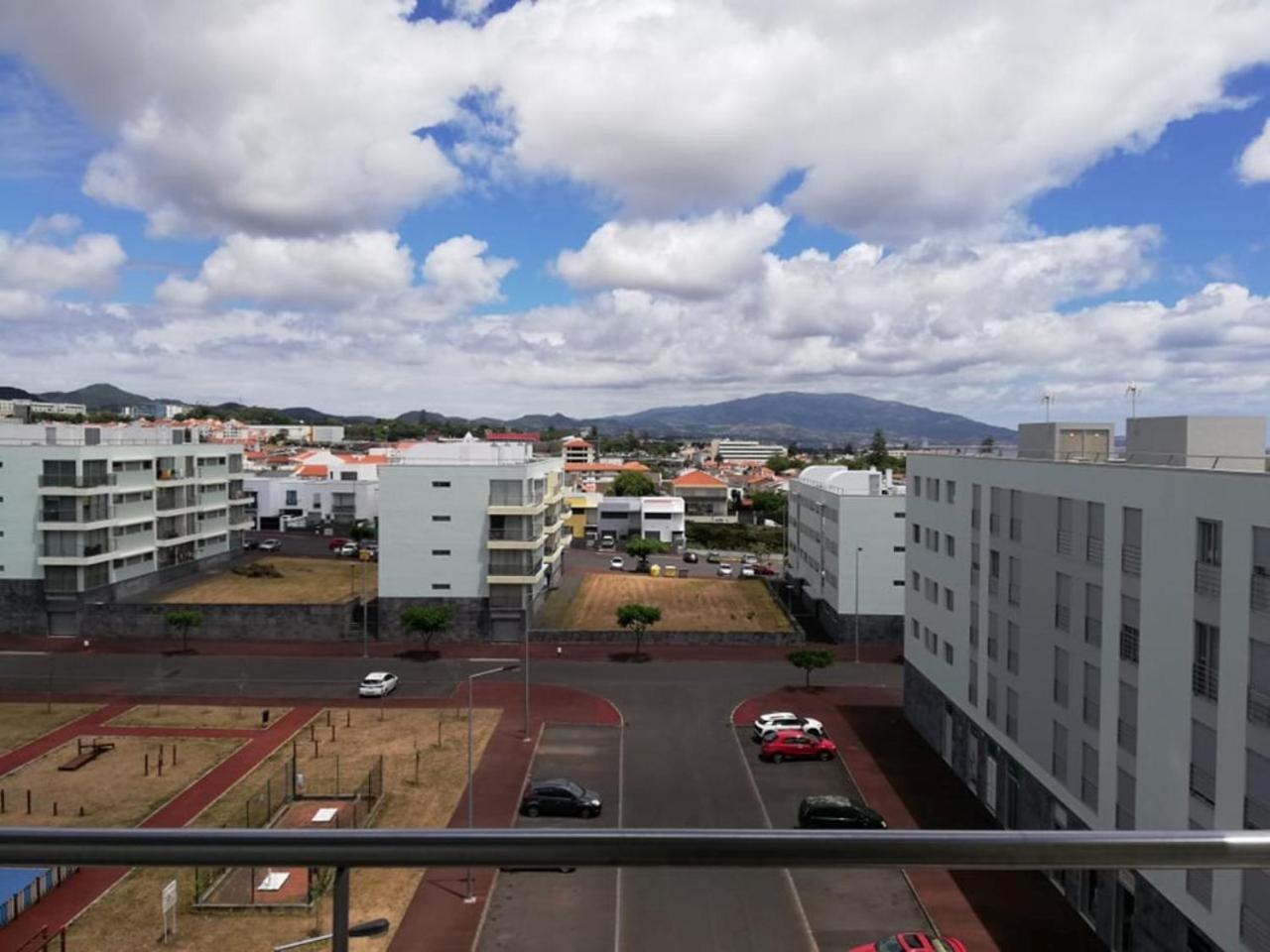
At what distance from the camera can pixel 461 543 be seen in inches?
1309

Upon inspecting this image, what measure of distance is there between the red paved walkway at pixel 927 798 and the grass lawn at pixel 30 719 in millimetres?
18409

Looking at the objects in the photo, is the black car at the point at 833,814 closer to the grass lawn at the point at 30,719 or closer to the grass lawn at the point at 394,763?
the grass lawn at the point at 394,763

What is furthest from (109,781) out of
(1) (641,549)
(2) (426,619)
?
(1) (641,549)

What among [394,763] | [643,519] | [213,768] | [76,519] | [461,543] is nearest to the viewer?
[213,768]

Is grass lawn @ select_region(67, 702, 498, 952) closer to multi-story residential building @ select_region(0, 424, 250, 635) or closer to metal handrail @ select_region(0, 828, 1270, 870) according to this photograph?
metal handrail @ select_region(0, 828, 1270, 870)

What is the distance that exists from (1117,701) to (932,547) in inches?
360

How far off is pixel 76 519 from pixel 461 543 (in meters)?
15.2

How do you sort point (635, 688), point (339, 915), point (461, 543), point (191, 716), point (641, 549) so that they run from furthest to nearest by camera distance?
point (641, 549) → point (461, 543) → point (635, 688) → point (191, 716) → point (339, 915)

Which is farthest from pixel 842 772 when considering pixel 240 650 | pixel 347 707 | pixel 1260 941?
pixel 240 650

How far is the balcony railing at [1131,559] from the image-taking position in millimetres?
12391

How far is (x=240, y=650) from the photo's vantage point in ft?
104

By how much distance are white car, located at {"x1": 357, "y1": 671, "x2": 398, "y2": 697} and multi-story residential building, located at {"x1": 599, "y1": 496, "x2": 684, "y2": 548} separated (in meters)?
32.7

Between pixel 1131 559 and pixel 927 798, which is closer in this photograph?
pixel 1131 559

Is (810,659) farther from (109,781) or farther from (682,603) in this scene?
(109,781)
